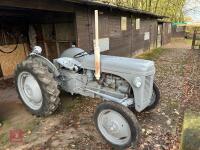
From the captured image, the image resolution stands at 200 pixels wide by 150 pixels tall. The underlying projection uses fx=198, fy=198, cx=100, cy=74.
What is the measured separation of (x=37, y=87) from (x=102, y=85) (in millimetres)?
1310

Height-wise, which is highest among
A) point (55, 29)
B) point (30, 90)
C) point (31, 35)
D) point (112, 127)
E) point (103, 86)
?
point (55, 29)

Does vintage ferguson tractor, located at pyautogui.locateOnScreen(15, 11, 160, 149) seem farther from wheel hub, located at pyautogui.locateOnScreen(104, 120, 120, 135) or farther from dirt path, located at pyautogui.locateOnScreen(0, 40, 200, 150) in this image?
dirt path, located at pyautogui.locateOnScreen(0, 40, 200, 150)

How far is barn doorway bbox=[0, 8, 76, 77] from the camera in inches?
243

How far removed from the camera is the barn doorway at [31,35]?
6168 mm

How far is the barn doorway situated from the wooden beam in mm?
975

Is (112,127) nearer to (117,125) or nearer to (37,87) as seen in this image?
(117,125)

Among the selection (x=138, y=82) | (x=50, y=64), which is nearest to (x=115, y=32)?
(x=50, y=64)

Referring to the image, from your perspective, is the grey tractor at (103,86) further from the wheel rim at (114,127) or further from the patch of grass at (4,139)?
the patch of grass at (4,139)

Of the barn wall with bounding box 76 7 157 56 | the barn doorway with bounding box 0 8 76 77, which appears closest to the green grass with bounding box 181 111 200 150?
the barn wall with bounding box 76 7 157 56

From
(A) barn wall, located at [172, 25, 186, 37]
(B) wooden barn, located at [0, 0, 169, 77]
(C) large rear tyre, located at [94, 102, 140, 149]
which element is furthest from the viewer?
(A) barn wall, located at [172, 25, 186, 37]

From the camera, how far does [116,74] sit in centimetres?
324

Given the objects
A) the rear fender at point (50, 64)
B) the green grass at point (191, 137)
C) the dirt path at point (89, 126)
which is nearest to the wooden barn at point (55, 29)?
the rear fender at point (50, 64)

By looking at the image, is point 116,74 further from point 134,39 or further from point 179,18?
point 179,18

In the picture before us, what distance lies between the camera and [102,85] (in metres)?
3.62
